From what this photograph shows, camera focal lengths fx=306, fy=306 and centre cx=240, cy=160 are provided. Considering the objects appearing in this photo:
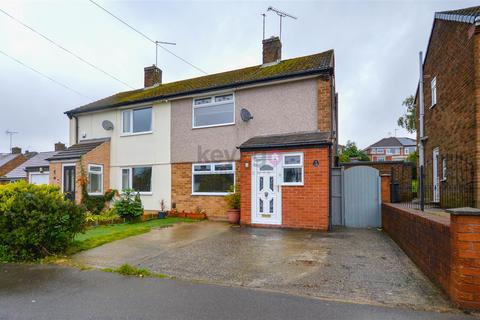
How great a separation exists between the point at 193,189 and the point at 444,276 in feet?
31.8

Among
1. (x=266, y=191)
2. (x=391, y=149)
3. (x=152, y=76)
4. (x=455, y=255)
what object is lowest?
(x=455, y=255)

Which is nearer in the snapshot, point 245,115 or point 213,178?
point 245,115

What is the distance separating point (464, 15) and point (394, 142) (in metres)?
72.4

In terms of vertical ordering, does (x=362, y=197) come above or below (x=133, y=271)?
above

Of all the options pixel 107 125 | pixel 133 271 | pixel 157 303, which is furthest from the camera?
pixel 107 125

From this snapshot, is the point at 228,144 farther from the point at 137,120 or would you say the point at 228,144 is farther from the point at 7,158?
the point at 7,158

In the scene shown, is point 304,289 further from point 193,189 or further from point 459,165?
point 193,189

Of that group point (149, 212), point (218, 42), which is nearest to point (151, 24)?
point (218, 42)

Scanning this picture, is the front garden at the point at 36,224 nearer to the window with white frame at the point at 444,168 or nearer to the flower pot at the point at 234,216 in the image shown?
the flower pot at the point at 234,216

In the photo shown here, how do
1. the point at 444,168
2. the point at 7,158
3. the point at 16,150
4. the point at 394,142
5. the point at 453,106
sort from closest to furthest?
the point at 453,106, the point at 444,168, the point at 7,158, the point at 16,150, the point at 394,142

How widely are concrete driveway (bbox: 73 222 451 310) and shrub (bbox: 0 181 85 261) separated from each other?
2.14ft

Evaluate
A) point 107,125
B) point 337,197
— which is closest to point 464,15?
point 337,197

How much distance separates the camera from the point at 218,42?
13.8 m

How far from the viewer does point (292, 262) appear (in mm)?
5473
